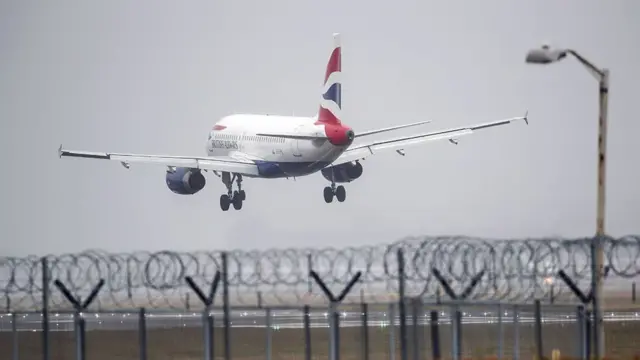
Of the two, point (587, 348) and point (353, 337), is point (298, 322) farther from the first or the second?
point (587, 348)

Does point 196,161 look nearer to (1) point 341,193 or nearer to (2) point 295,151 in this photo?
(2) point 295,151

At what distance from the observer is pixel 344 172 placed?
407 ft

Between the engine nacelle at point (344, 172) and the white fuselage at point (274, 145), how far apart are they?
2.19 metres

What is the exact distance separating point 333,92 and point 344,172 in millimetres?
6936

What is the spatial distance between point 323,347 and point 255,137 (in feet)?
194

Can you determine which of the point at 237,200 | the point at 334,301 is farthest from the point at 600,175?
the point at 237,200

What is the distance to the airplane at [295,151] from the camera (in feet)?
383

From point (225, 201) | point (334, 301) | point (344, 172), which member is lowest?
point (334, 301)

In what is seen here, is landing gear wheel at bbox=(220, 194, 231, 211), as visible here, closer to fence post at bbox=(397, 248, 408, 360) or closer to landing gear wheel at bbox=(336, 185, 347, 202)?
landing gear wheel at bbox=(336, 185, 347, 202)

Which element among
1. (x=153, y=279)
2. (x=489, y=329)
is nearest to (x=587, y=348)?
(x=153, y=279)

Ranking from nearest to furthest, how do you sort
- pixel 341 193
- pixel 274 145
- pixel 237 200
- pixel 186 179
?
pixel 186 179, pixel 341 193, pixel 274 145, pixel 237 200

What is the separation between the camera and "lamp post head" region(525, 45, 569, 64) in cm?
4681

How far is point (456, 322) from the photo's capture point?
50.6 meters

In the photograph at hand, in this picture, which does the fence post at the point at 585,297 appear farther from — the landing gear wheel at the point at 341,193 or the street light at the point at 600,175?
the landing gear wheel at the point at 341,193
